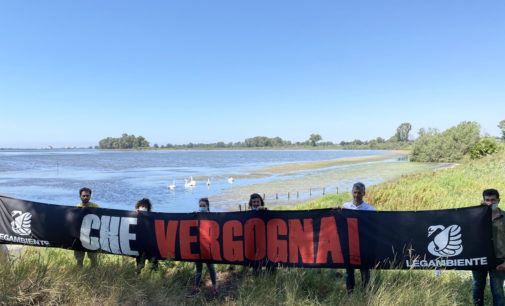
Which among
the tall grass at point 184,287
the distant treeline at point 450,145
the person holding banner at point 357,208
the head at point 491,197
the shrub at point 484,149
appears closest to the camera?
the tall grass at point 184,287

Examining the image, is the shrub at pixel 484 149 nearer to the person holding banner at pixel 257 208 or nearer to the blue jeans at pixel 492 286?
the blue jeans at pixel 492 286

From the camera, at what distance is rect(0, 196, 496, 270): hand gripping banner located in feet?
15.8

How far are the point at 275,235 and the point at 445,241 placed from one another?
2.77 metres

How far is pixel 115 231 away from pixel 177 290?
1.78 metres

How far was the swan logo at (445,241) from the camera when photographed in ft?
15.7

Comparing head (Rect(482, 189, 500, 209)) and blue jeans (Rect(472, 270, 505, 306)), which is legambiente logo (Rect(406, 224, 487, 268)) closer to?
blue jeans (Rect(472, 270, 505, 306))

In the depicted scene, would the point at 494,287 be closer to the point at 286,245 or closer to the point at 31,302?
the point at 286,245

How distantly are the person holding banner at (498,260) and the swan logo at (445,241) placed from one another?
43cm

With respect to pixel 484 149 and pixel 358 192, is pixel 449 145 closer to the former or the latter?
pixel 484 149

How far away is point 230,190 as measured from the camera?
30.8 m

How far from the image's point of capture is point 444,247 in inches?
190

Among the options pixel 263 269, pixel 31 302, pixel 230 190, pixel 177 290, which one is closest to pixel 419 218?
pixel 263 269

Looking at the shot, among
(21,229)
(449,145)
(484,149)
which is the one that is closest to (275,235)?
(21,229)

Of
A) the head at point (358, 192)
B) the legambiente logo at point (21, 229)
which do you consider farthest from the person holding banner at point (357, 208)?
the legambiente logo at point (21, 229)
